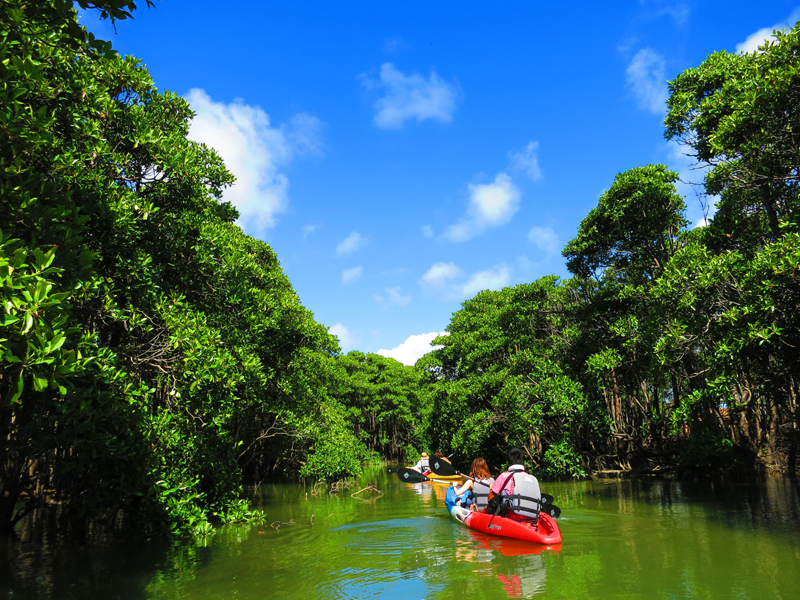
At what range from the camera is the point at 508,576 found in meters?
7.11

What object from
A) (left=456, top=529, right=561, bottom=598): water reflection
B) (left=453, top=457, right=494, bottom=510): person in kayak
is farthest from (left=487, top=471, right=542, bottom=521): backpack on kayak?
(left=453, top=457, right=494, bottom=510): person in kayak

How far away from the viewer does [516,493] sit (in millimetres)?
9398

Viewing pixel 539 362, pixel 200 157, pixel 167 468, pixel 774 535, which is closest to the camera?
pixel 774 535

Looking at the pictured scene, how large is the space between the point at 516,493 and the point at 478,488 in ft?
7.93

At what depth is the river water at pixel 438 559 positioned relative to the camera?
6527mm

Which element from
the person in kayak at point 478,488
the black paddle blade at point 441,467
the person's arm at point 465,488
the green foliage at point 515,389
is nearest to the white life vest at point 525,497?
the person in kayak at point 478,488

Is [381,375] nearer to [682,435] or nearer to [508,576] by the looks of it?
[682,435]

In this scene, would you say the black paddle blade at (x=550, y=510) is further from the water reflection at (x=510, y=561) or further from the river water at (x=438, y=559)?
the water reflection at (x=510, y=561)

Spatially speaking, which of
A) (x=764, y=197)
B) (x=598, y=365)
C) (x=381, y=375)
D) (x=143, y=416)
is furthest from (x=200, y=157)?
(x=381, y=375)

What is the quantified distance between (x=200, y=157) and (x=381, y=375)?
37.3m

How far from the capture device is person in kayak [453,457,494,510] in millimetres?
11570

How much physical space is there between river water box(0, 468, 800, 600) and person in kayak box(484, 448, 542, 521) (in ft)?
1.84

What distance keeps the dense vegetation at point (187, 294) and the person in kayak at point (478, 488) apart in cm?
529

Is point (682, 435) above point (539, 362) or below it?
below
